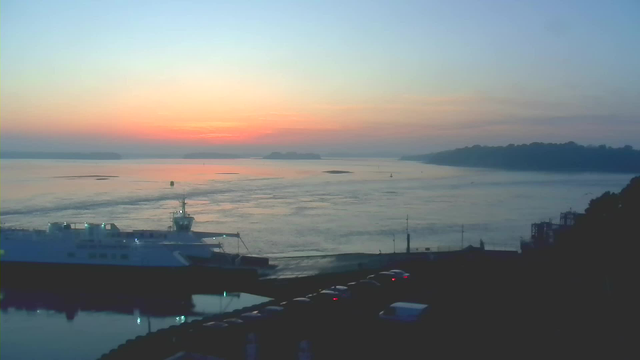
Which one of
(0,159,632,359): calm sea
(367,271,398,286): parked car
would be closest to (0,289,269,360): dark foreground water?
(0,159,632,359): calm sea

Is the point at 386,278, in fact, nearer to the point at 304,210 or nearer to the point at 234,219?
the point at 234,219

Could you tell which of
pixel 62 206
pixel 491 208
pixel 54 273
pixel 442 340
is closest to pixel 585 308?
pixel 442 340

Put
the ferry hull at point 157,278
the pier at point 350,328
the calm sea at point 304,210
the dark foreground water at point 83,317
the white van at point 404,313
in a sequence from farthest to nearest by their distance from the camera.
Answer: the calm sea at point 304,210, the ferry hull at point 157,278, the white van at point 404,313, the pier at point 350,328, the dark foreground water at point 83,317

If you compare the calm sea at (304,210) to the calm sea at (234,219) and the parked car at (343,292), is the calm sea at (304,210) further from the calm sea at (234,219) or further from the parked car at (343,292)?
the parked car at (343,292)

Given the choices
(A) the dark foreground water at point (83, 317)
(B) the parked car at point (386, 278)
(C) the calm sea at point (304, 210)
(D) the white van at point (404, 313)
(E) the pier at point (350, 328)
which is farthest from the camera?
(C) the calm sea at point (304, 210)

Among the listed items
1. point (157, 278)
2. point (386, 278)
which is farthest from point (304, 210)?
point (386, 278)

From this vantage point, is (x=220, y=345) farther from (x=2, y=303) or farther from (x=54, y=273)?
(x=54, y=273)

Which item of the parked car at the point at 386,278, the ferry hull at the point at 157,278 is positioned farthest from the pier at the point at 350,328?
the ferry hull at the point at 157,278
